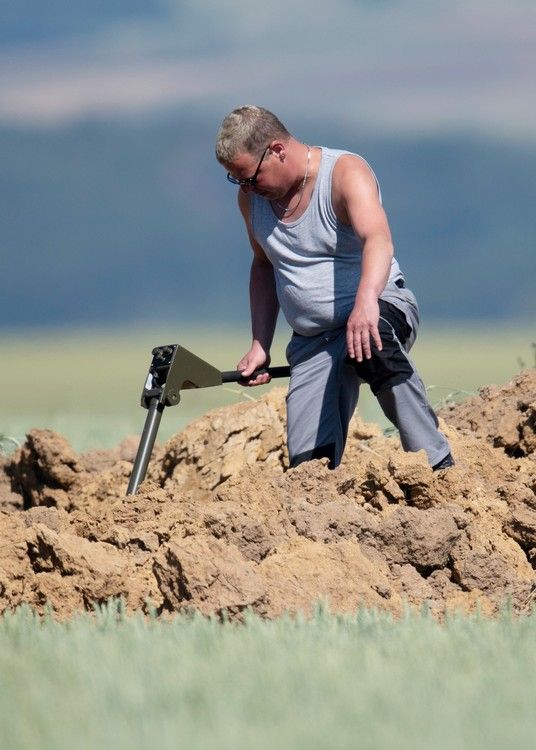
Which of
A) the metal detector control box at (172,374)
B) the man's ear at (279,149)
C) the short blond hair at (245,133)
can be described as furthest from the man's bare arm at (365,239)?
the metal detector control box at (172,374)

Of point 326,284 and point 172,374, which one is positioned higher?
point 326,284

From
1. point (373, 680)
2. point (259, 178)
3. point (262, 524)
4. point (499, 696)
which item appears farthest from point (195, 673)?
point (259, 178)

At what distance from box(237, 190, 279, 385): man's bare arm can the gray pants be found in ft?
0.50

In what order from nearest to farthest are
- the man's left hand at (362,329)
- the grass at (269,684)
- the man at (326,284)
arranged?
→ 1. the grass at (269,684)
2. the man's left hand at (362,329)
3. the man at (326,284)

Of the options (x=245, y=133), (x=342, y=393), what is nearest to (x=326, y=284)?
(x=342, y=393)

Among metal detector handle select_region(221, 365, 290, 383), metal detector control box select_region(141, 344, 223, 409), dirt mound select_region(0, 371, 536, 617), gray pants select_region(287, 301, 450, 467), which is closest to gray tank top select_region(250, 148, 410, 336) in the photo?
gray pants select_region(287, 301, 450, 467)

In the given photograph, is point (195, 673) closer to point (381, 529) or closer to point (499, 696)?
point (499, 696)

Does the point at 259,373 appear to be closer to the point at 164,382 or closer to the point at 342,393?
the point at 342,393

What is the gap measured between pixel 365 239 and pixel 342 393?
0.83 m

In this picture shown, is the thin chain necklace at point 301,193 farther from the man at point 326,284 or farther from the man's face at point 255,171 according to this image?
the man's face at point 255,171

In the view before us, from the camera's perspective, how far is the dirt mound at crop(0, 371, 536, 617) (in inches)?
148

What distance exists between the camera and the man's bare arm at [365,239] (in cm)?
471

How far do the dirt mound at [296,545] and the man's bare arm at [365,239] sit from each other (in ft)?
1.54

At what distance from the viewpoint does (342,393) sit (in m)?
5.44
